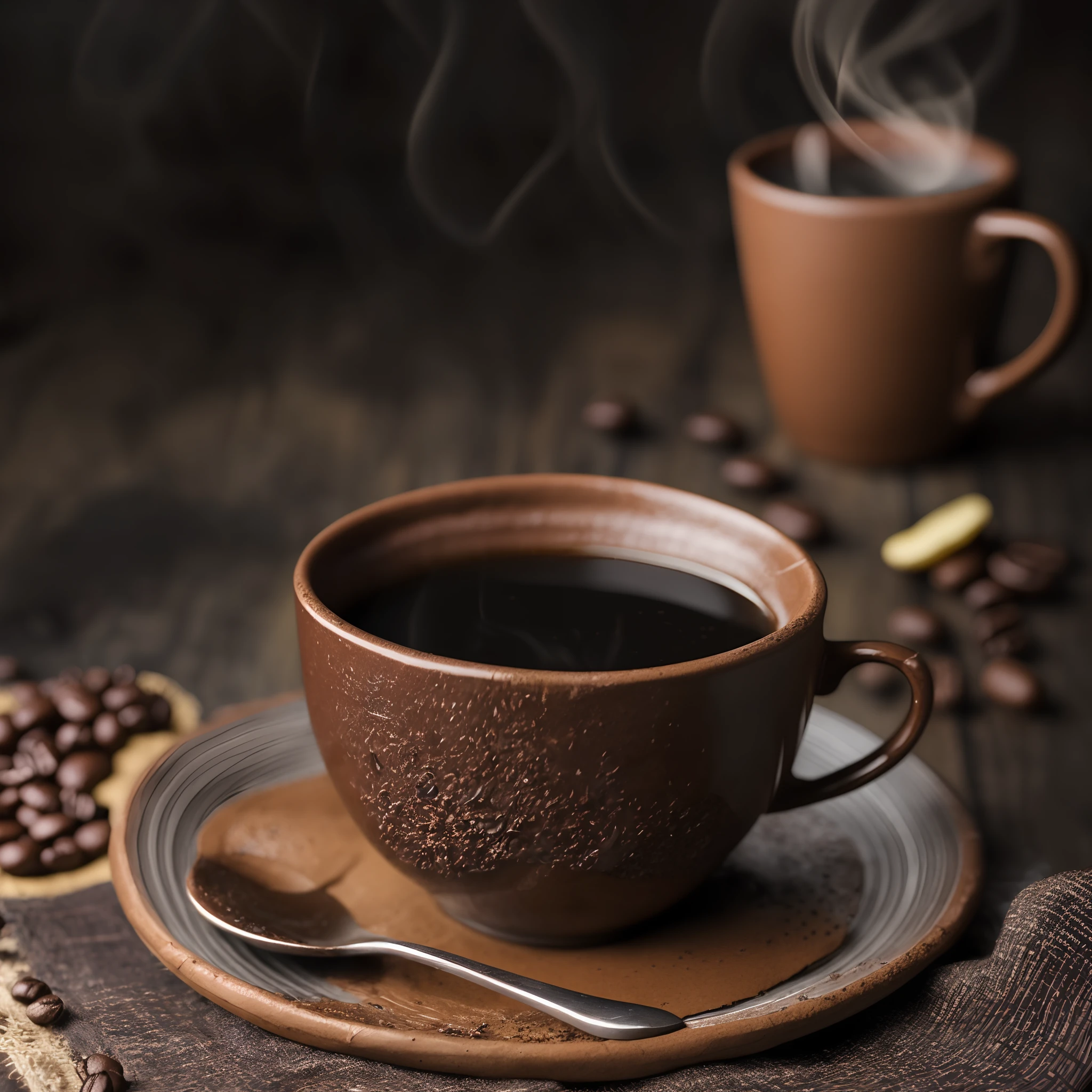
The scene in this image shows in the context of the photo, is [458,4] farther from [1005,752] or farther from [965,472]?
[1005,752]

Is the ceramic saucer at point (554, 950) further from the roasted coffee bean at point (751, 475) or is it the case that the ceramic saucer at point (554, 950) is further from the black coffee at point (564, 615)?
the roasted coffee bean at point (751, 475)

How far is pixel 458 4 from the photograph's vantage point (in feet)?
6.59

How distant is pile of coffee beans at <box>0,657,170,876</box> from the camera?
1.09 meters

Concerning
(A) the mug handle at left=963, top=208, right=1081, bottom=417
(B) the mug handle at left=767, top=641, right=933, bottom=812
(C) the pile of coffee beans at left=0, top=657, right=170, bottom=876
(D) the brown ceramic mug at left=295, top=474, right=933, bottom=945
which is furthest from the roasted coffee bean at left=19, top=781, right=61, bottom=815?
(A) the mug handle at left=963, top=208, right=1081, bottom=417

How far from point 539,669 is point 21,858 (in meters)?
0.50

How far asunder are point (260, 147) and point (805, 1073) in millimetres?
1763

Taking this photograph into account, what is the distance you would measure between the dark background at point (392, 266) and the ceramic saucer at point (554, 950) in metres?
0.62

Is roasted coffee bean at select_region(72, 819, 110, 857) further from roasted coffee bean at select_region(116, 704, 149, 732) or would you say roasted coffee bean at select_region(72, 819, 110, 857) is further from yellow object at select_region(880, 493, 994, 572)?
yellow object at select_region(880, 493, 994, 572)

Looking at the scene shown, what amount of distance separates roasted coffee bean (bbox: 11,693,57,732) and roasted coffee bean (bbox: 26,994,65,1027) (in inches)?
17.3

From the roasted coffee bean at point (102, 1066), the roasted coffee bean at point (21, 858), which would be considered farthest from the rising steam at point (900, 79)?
the roasted coffee bean at point (102, 1066)

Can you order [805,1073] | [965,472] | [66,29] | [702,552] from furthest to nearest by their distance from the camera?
[66,29], [965,472], [702,552], [805,1073]

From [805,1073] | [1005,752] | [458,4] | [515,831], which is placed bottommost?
[1005,752]

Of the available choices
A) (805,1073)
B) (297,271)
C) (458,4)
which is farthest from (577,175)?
(805,1073)

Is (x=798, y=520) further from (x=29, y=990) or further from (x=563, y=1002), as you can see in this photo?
(x=29, y=990)
